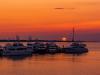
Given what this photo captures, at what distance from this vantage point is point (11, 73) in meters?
55.4

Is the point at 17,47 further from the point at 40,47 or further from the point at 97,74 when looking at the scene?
the point at 97,74

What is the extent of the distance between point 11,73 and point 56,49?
63334 mm

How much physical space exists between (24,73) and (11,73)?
1.79 metres

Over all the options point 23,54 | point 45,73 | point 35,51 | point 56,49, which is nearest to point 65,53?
Result: point 56,49

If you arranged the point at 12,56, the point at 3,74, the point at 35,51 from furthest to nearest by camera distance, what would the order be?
the point at 35,51
the point at 12,56
the point at 3,74

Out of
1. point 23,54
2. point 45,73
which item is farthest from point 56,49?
point 45,73

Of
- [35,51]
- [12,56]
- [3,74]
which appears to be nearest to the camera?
[3,74]

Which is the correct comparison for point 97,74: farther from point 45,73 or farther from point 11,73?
point 11,73

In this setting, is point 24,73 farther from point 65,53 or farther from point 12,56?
point 65,53

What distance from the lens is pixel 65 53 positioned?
119188 millimetres

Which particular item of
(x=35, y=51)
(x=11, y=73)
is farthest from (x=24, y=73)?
(x=35, y=51)

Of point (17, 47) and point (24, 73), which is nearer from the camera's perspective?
point (24, 73)

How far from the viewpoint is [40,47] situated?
115312 mm

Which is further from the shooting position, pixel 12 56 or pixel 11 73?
pixel 12 56
